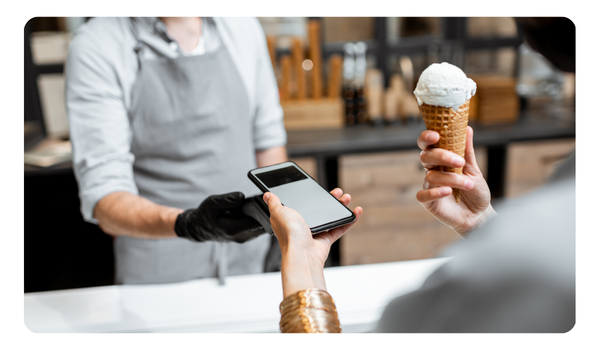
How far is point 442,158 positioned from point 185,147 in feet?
1.66

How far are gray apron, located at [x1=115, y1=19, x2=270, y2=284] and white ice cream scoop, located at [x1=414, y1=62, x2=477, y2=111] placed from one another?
1.51ft

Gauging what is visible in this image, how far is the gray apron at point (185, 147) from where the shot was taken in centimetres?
80

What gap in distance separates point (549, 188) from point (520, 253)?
5.1 inches

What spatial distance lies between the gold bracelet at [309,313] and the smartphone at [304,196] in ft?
0.30

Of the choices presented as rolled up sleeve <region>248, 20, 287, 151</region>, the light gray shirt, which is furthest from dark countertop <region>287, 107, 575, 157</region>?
the light gray shirt

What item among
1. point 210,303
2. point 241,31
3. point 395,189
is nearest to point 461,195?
point 210,303

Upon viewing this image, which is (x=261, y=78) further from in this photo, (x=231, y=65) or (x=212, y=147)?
(x=212, y=147)

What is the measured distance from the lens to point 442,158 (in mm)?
498

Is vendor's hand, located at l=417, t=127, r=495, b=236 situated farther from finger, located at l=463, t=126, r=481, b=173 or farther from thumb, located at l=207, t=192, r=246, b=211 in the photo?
thumb, located at l=207, t=192, r=246, b=211

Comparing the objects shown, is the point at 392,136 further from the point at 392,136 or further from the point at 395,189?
the point at 395,189

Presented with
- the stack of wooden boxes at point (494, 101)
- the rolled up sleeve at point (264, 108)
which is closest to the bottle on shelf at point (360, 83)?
the stack of wooden boxes at point (494, 101)

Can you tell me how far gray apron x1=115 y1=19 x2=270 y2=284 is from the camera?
0.80 metres
